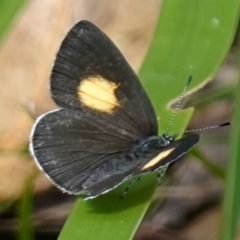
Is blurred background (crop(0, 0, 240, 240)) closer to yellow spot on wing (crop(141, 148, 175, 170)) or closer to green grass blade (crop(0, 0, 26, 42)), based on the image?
green grass blade (crop(0, 0, 26, 42))

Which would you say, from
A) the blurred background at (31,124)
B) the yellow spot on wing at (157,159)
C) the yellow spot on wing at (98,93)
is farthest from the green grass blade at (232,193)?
the blurred background at (31,124)

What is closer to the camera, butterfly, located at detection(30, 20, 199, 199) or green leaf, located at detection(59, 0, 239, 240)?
butterfly, located at detection(30, 20, 199, 199)

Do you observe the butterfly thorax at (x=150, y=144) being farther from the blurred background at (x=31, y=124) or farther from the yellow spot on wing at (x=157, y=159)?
the blurred background at (x=31, y=124)

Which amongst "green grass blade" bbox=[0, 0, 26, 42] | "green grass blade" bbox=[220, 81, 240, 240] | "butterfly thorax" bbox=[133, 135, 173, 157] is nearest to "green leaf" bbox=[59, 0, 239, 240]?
"butterfly thorax" bbox=[133, 135, 173, 157]

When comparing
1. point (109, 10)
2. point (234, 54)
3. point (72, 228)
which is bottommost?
point (234, 54)

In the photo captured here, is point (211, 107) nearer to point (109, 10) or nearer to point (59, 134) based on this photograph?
point (109, 10)

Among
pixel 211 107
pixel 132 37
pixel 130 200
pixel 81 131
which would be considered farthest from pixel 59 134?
pixel 211 107
